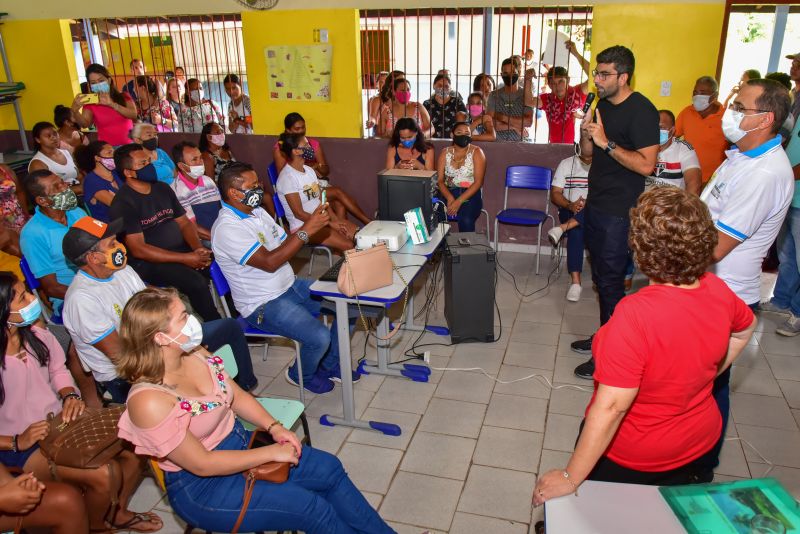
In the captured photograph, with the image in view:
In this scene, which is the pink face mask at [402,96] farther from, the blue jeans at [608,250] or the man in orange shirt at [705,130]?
the blue jeans at [608,250]

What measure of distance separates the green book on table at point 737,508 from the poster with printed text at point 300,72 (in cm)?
530

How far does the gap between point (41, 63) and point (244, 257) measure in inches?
211

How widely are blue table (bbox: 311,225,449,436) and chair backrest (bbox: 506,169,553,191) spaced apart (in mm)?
1992

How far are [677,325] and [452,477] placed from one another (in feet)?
5.32

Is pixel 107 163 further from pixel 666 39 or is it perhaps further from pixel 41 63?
pixel 666 39

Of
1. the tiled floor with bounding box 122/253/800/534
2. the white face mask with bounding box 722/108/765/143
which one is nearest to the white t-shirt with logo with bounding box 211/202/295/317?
the tiled floor with bounding box 122/253/800/534

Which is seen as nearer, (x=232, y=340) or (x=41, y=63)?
(x=232, y=340)

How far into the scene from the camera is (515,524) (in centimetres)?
259

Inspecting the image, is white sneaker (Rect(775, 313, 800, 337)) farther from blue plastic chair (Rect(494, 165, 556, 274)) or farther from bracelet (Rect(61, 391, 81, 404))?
bracelet (Rect(61, 391, 81, 404))

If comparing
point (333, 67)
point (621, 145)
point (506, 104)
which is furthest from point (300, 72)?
point (621, 145)

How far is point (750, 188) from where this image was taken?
2395 mm

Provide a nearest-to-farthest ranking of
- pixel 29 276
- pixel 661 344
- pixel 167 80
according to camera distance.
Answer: pixel 661 344, pixel 29 276, pixel 167 80

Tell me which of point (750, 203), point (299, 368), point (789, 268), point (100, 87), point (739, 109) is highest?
point (100, 87)

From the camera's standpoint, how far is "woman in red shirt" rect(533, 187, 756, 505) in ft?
5.28
